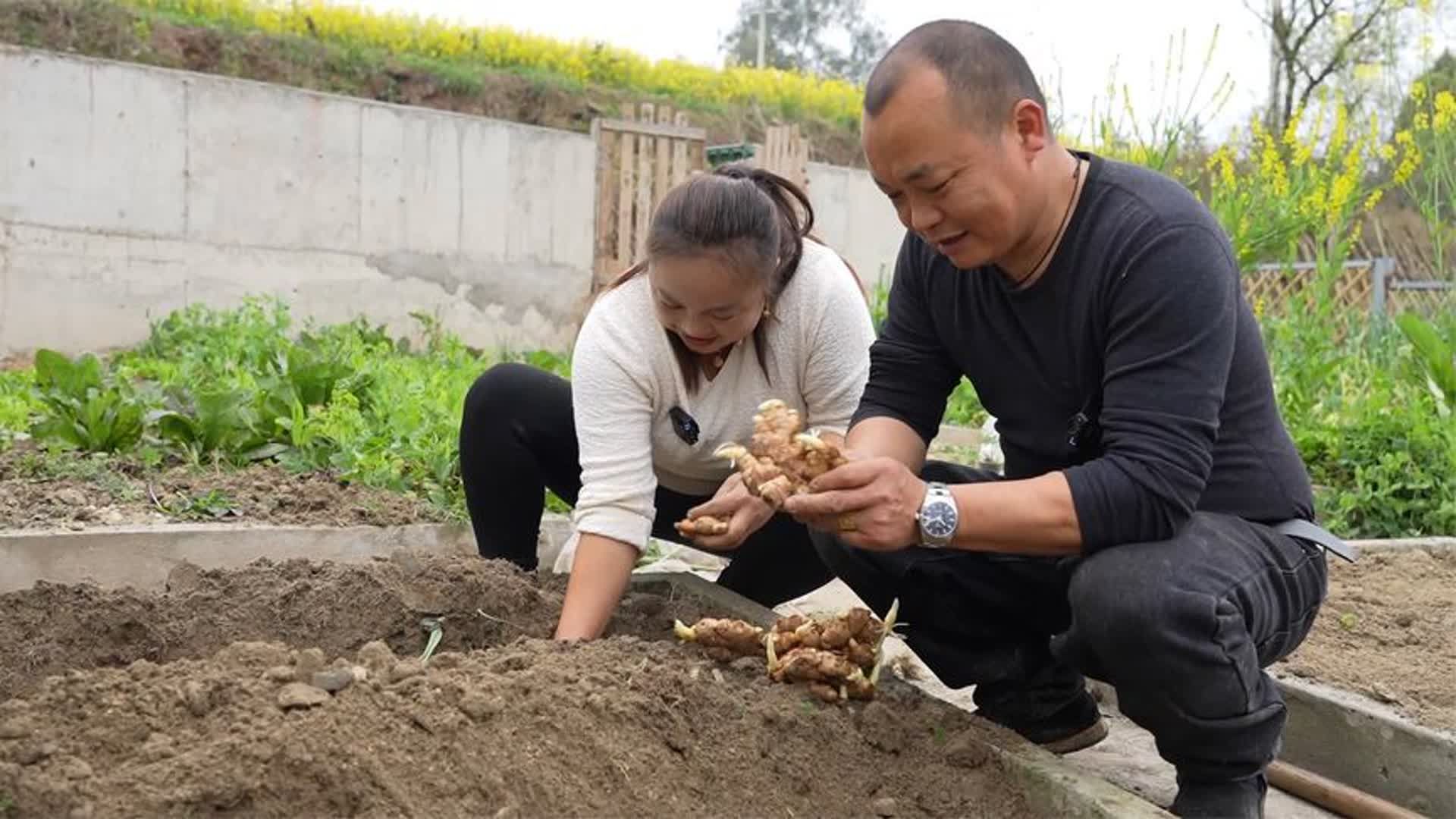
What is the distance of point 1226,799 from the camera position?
2.04 meters

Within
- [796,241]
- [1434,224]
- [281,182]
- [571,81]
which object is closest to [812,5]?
[571,81]

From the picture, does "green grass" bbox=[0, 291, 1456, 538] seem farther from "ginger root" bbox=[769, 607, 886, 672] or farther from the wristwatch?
the wristwatch

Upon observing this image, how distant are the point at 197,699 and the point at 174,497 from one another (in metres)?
2.35

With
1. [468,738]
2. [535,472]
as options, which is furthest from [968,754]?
[535,472]

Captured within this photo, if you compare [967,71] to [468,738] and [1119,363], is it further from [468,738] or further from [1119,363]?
[468,738]

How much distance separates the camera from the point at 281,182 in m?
9.57

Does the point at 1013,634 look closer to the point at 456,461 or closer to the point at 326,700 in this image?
the point at 326,700

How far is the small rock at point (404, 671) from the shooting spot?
6.53 feet

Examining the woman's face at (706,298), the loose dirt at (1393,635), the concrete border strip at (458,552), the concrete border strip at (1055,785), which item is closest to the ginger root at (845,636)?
the concrete border strip at (1055,785)

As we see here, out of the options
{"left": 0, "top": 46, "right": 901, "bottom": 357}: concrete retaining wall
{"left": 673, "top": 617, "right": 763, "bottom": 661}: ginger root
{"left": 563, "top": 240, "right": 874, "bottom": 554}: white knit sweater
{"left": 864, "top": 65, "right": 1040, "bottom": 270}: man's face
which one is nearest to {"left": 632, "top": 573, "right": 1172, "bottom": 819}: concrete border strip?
{"left": 673, "top": 617, "right": 763, "bottom": 661}: ginger root

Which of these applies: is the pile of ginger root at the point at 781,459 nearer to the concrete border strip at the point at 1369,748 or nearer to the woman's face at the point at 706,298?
the woman's face at the point at 706,298

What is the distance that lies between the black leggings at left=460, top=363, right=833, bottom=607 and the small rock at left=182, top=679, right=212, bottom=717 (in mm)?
1231

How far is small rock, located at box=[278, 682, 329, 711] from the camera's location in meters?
1.85

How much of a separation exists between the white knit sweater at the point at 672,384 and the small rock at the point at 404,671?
1.99ft
